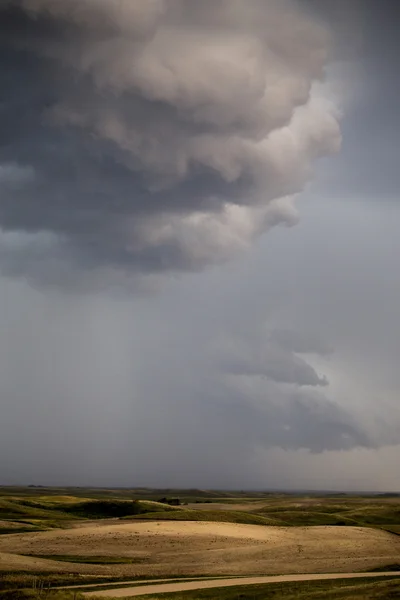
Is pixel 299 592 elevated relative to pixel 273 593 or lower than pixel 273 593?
elevated

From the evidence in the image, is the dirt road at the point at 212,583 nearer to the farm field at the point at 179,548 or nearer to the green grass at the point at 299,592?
the green grass at the point at 299,592

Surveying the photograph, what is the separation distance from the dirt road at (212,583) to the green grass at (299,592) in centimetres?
195

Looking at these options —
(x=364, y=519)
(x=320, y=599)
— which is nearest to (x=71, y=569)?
(x=320, y=599)

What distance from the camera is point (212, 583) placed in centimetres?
5659

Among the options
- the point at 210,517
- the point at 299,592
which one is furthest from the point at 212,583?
the point at 210,517

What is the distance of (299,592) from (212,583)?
9.65 m

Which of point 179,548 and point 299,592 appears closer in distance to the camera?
point 299,592

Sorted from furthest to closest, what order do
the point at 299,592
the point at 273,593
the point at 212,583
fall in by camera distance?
the point at 212,583
the point at 273,593
the point at 299,592

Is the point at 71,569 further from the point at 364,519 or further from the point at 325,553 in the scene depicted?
the point at 364,519

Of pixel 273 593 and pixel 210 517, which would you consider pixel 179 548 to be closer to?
pixel 273 593

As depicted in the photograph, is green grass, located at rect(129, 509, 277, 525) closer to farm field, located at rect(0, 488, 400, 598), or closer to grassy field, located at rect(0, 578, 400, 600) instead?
farm field, located at rect(0, 488, 400, 598)

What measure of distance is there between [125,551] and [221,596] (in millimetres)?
34382

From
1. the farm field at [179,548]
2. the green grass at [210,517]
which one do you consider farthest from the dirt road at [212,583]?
the green grass at [210,517]

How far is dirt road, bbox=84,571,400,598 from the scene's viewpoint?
51094mm
